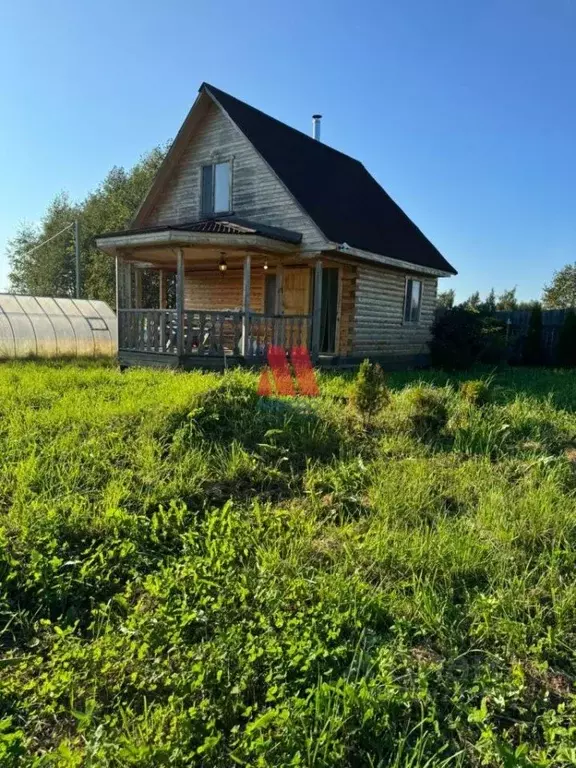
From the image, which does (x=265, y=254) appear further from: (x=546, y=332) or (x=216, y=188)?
(x=546, y=332)

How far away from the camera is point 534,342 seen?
63.3ft

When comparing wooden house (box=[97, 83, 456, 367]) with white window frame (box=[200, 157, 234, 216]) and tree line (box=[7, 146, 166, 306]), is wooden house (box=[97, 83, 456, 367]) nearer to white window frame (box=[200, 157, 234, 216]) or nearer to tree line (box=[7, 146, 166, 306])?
white window frame (box=[200, 157, 234, 216])

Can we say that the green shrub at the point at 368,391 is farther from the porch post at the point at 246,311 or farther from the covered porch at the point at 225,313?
the porch post at the point at 246,311

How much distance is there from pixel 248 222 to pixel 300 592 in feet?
36.0

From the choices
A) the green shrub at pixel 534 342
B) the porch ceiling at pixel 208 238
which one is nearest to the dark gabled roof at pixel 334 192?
the porch ceiling at pixel 208 238

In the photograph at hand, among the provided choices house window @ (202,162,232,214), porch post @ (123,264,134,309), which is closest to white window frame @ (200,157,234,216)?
house window @ (202,162,232,214)

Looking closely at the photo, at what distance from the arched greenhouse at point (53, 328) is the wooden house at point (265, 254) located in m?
2.84

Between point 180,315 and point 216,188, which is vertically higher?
point 216,188

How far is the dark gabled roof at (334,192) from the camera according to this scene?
41.1ft

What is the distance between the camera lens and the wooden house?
1099 cm

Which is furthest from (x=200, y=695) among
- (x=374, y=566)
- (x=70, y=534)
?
(x=70, y=534)

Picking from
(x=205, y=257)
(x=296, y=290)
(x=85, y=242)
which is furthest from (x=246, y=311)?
(x=85, y=242)

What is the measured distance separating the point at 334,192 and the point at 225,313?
5.98m

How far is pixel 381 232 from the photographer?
14.5m
